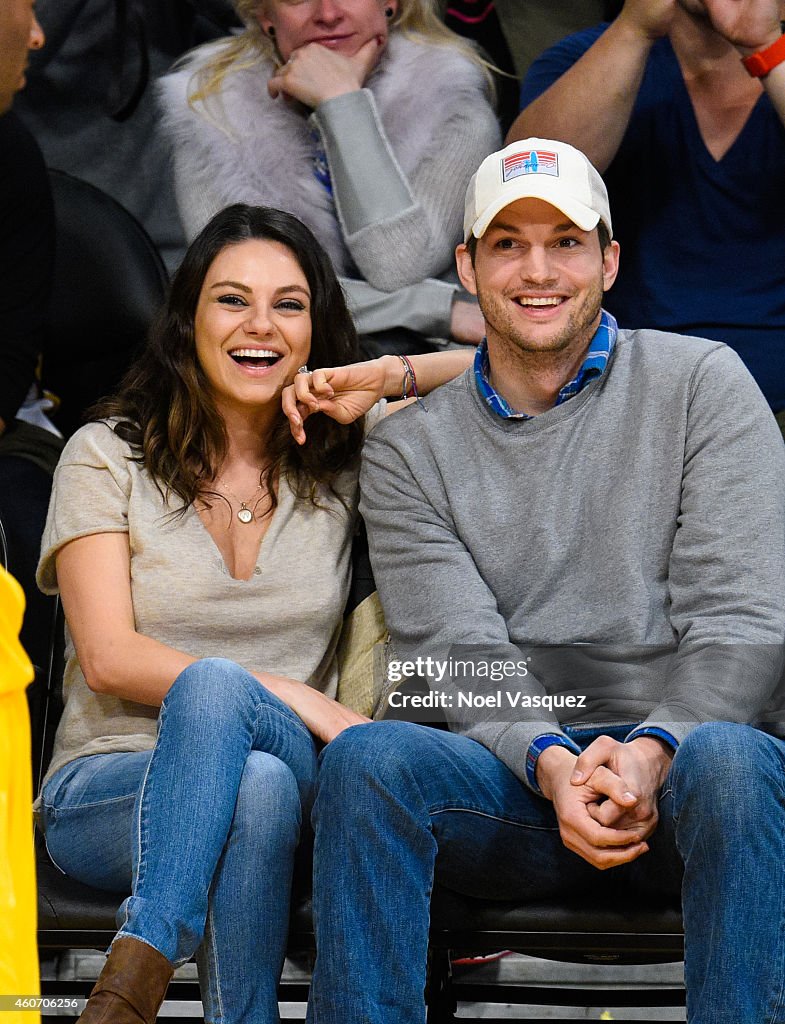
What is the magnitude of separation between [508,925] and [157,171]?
1.74 m

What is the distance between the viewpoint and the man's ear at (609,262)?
73.6 inches

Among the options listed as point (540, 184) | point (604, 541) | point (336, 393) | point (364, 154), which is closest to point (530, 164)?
point (540, 184)

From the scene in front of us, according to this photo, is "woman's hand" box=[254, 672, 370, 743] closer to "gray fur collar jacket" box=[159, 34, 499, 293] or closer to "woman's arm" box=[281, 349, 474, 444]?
"woman's arm" box=[281, 349, 474, 444]

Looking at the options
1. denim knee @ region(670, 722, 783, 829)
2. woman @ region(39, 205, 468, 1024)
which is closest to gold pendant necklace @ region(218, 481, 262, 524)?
woman @ region(39, 205, 468, 1024)

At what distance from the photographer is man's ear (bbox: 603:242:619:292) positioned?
1869 millimetres

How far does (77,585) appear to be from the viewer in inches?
70.2

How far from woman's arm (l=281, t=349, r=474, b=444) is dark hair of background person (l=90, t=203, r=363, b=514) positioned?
0.20 ft

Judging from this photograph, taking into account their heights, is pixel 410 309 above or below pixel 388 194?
below

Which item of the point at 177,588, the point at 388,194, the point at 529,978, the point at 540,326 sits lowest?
the point at 529,978

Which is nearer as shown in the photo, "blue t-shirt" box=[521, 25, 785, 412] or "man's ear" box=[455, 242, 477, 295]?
"man's ear" box=[455, 242, 477, 295]

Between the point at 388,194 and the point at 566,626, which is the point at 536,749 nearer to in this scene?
the point at 566,626

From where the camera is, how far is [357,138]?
2.37 metres

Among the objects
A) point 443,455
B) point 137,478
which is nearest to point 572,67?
point 443,455

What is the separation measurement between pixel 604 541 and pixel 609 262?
391 millimetres
